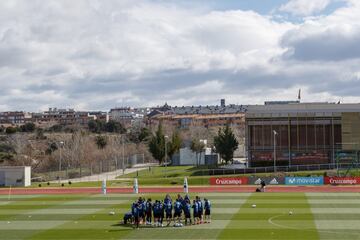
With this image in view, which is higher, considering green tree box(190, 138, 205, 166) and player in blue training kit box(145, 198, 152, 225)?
green tree box(190, 138, 205, 166)

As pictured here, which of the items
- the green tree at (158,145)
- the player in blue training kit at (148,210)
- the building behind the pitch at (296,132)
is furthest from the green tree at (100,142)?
the player in blue training kit at (148,210)

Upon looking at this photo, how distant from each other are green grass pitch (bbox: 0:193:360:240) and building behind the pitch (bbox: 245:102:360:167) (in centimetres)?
3977

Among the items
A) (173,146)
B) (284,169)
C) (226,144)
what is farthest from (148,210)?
(173,146)

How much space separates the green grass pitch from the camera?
29.7 m

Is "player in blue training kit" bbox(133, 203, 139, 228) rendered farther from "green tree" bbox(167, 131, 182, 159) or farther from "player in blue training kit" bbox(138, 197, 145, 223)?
"green tree" bbox(167, 131, 182, 159)

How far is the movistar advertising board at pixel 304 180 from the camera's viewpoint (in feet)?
205

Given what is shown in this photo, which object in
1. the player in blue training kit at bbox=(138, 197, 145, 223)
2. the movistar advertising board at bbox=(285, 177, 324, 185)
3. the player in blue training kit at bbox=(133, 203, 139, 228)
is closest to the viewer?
the player in blue training kit at bbox=(133, 203, 139, 228)

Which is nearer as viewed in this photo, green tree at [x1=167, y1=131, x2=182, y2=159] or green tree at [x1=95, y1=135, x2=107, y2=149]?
green tree at [x1=167, y1=131, x2=182, y2=159]

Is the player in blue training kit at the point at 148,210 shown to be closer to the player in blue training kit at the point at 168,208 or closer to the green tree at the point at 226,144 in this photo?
the player in blue training kit at the point at 168,208

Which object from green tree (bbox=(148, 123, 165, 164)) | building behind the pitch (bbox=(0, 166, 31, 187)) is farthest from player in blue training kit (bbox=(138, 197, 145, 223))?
green tree (bbox=(148, 123, 165, 164))

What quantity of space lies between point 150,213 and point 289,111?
6316 cm

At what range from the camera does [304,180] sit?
6303cm

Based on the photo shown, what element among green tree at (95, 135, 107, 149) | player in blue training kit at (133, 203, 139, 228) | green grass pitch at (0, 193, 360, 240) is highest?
green tree at (95, 135, 107, 149)

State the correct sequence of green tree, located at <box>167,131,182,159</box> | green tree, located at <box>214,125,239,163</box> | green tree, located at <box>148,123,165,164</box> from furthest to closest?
green tree, located at <box>167,131,182,159</box>
green tree, located at <box>148,123,165,164</box>
green tree, located at <box>214,125,239,163</box>
